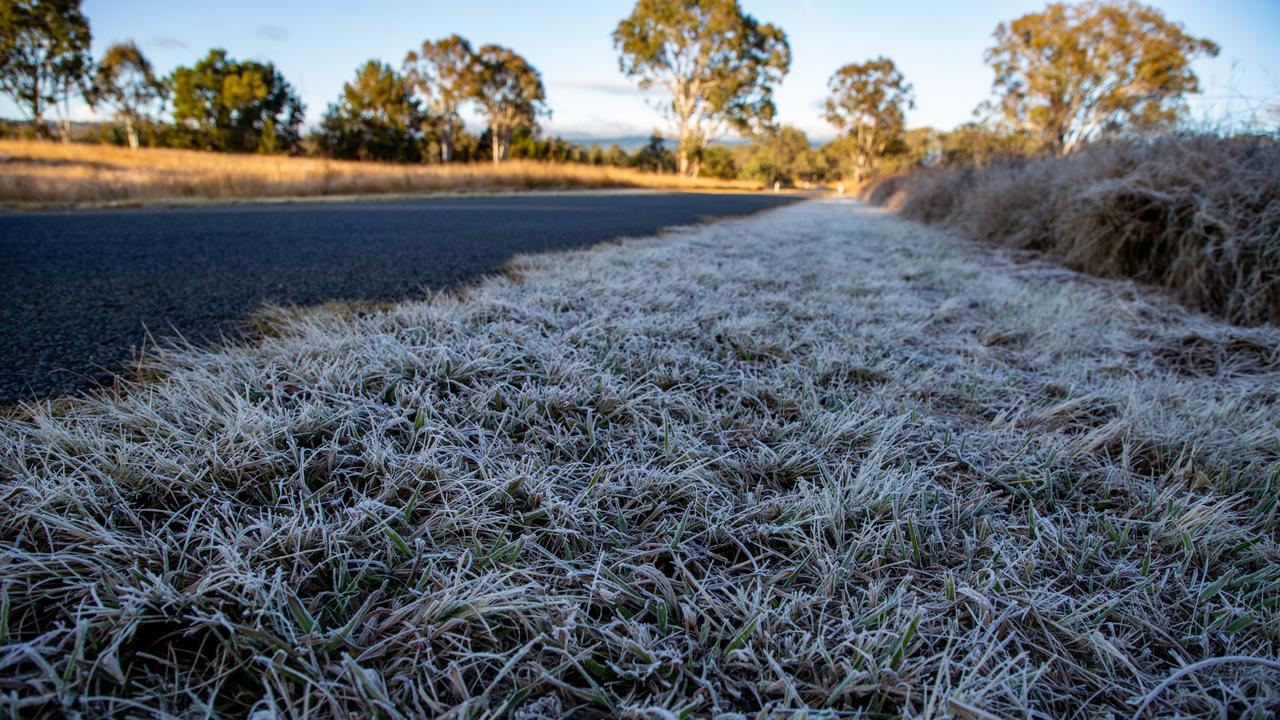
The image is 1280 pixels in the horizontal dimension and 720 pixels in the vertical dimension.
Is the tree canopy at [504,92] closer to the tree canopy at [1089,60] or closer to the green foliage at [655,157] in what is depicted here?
the green foliage at [655,157]

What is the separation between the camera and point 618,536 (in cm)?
97

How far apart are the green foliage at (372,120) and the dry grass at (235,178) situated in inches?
429

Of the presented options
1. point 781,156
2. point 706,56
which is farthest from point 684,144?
point 781,156

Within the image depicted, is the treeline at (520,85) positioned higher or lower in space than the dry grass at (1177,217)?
higher

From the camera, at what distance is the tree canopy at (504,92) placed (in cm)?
3253

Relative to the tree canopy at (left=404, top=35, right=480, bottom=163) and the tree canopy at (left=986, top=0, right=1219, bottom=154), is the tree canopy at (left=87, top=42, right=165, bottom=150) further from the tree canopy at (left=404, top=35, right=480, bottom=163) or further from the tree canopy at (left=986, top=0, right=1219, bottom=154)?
the tree canopy at (left=986, top=0, right=1219, bottom=154)

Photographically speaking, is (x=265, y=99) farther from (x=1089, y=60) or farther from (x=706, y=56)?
(x=1089, y=60)

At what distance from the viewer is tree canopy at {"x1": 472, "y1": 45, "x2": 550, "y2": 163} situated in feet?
107

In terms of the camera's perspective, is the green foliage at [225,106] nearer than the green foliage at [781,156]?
Yes

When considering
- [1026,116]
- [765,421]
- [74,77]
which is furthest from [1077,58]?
[74,77]

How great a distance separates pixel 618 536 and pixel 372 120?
38.0 metres

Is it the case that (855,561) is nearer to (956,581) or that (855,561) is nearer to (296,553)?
(956,581)

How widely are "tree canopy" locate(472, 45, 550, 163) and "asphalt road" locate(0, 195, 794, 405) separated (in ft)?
105

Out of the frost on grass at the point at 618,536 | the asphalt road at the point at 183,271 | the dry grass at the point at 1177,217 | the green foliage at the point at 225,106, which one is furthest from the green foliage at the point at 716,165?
the frost on grass at the point at 618,536
